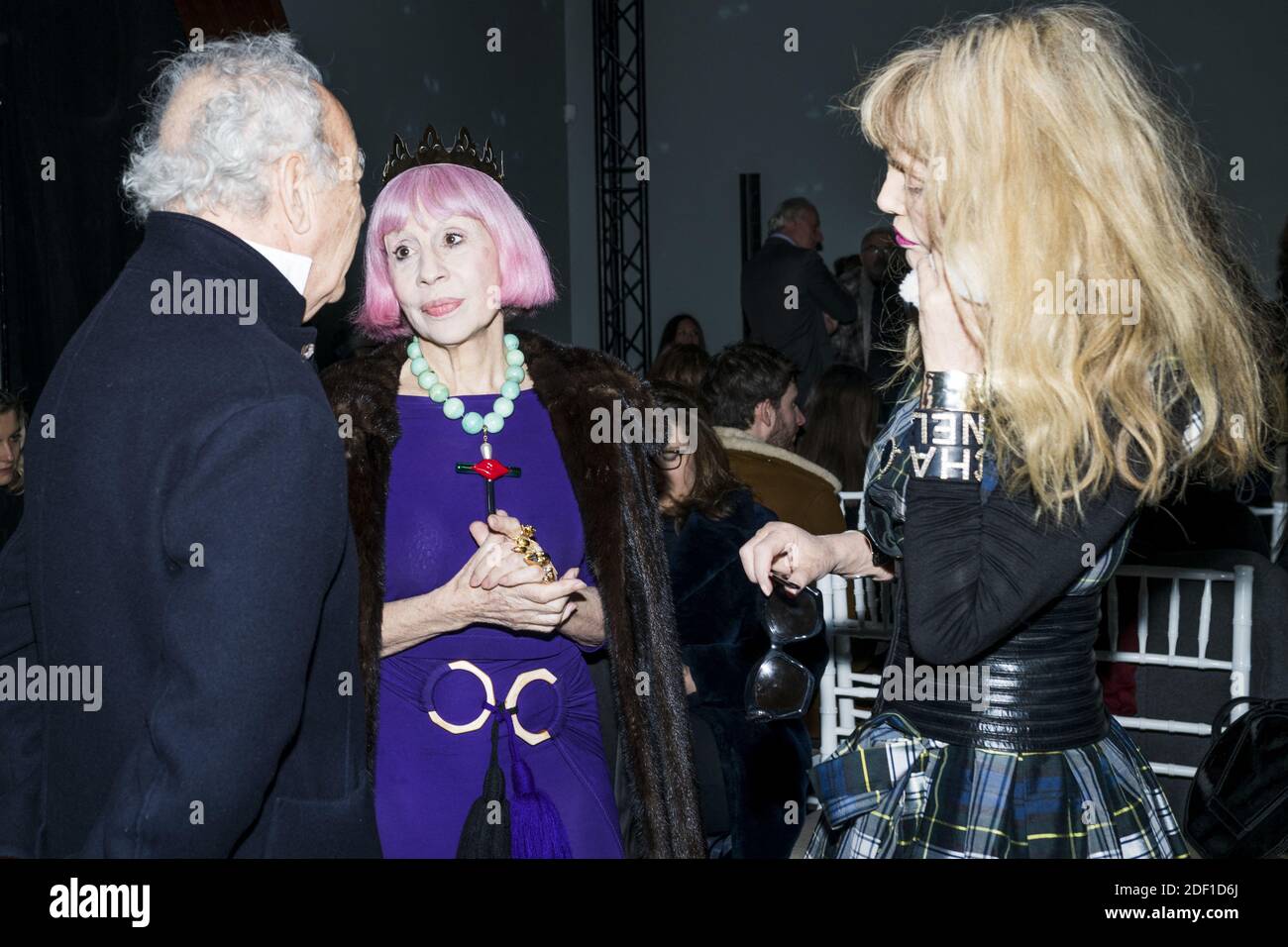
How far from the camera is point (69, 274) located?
3678 mm

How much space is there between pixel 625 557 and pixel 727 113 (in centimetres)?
764

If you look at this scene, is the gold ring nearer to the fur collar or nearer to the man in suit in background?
the fur collar

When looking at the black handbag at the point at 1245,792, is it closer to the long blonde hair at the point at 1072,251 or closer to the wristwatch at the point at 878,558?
the wristwatch at the point at 878,558

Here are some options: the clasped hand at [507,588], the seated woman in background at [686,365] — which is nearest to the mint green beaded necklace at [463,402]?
the clasped hand at [507,588]

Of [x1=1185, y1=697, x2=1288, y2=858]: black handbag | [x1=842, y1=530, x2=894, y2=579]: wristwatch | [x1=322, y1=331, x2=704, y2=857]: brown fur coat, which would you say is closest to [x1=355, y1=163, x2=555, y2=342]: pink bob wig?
[x1=322, y1=331, x2=704, y2=857]: brown fur coat

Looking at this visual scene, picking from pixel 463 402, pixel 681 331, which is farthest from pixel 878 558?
pixel 681 331

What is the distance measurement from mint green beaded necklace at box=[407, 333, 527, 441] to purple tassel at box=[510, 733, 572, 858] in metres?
0.49

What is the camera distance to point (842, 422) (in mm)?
4211

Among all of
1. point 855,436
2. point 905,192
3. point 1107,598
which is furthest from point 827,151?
point 905,192

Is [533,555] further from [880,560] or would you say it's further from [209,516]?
[209,516]

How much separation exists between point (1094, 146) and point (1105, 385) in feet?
0.78

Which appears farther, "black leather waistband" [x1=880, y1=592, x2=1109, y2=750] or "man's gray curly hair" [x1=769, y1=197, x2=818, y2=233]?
"man's gray curly hair" [x1=769, y1=197, x2=818, y2=233]

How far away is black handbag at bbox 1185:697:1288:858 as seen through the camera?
1.72 metres

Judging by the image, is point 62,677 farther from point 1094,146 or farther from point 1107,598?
point 1107,598
